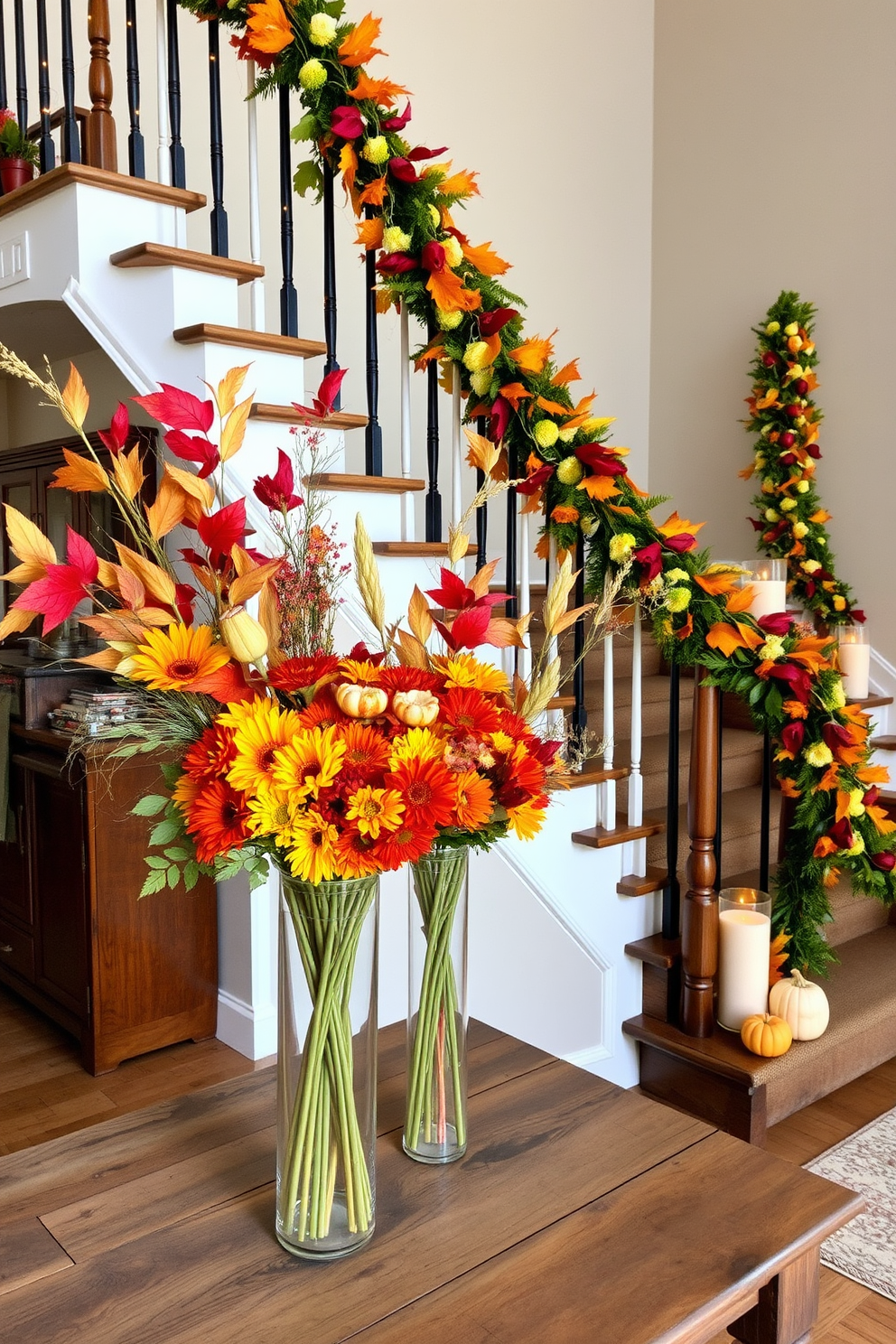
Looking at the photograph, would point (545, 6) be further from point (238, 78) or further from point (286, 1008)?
point (286, 1008)

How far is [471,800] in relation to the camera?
94 cm

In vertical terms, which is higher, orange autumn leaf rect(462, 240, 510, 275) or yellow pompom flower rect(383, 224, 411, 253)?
yellow pompom flower rect(383, 224, 411, 253)

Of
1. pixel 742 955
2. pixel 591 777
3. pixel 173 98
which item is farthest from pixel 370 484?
pixel 742 955

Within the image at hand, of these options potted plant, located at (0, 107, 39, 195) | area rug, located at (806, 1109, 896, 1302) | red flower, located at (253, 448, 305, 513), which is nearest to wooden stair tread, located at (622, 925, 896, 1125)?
area rug, located at (806, 1109, 896, 1302)

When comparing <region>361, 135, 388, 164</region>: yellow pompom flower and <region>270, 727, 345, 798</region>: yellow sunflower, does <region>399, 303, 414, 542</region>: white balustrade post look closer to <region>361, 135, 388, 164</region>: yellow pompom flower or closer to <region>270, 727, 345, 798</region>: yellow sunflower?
<region>361, 135, 388, 164</region>: yellow pompom flower

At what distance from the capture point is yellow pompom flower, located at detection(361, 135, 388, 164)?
2.15 m

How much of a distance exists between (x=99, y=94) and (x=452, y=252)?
92 centimetres

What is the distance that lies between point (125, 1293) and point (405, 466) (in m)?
1.93

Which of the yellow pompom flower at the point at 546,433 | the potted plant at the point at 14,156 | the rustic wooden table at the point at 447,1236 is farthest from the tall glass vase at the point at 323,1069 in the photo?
the potted plant at the point at 14,156

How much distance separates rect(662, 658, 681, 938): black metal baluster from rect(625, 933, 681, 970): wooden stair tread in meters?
0.03

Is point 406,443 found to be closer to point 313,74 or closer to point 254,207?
point 254,207

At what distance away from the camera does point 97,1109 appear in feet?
7.97

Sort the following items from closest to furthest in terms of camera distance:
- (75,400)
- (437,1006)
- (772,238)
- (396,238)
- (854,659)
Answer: (75,400) < (437,1006) < (396,238) < (854,659) < (772,238)

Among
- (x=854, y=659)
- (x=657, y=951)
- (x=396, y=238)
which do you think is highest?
(x=396, y=238)
